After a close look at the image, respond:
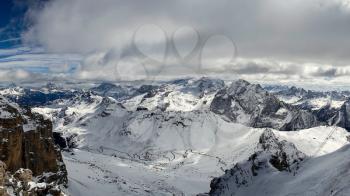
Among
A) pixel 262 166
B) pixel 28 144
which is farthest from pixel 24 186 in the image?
pixel 262 166

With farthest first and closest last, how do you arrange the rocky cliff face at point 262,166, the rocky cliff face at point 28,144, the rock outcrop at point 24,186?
1. the rocky cliff face at point 262,166
2. the rocky cliff face at point 28,144
3. the rock outcrop at point 24,186

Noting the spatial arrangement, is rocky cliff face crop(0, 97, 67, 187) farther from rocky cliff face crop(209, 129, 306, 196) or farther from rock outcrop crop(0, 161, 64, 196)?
rocky cliff face crop(209, 129, 306, 196)

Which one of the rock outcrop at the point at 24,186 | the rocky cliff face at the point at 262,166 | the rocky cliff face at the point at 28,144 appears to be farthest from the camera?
the rocky cliff face at the point at 262,166

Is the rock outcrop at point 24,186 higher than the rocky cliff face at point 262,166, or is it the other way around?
the rock outcrop at point 24,186

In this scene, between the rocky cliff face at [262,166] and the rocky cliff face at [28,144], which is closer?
the rocky cliff face at [28,144]

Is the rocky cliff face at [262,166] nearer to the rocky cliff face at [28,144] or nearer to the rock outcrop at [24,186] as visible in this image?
the rocky cliff face at [28,144]

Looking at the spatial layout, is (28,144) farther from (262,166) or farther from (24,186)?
(262,166)

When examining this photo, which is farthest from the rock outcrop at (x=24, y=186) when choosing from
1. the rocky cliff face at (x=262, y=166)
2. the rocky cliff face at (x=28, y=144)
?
the rocky cliff face at (x=262, y=166)

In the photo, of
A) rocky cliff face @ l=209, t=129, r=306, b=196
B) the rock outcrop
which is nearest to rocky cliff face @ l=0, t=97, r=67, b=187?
the rock outcrop
